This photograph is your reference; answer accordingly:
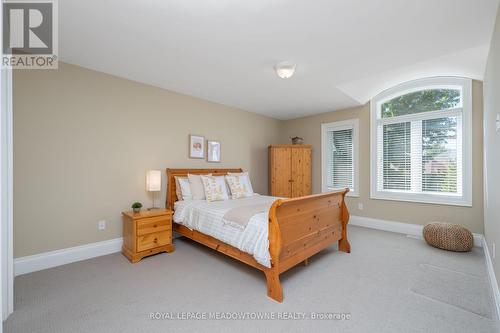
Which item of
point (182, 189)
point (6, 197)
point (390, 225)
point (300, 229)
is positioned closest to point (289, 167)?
point (390, 225)

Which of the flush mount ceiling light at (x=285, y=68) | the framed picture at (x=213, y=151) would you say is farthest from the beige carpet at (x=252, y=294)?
the flush mount ceiling light at (x=285, y=68)

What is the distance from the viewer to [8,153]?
1.99m

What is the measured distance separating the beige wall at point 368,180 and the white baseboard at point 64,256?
417 centimetres

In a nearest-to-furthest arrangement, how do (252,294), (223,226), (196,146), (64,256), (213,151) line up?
(252,294) → (223,226) → (64,256) → (196,146) → (213,151)

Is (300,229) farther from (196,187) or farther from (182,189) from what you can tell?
(182,189)

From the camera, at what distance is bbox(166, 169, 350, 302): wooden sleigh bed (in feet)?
7.21

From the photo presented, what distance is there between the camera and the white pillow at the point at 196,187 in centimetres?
378

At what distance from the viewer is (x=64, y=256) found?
9.49ft

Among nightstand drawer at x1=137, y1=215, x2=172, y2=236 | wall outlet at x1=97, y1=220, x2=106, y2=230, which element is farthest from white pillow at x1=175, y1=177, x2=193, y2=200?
wall outlet at x1=97, y1=220, x2=106, y2=230

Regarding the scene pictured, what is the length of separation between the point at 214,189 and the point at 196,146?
0.98m

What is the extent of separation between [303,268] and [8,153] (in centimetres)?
310

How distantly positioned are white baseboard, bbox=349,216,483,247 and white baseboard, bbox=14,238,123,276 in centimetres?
428

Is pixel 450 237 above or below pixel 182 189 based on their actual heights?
below

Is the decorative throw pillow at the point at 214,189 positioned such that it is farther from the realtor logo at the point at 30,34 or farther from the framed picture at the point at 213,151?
the realtor logo at the point at 30,34
